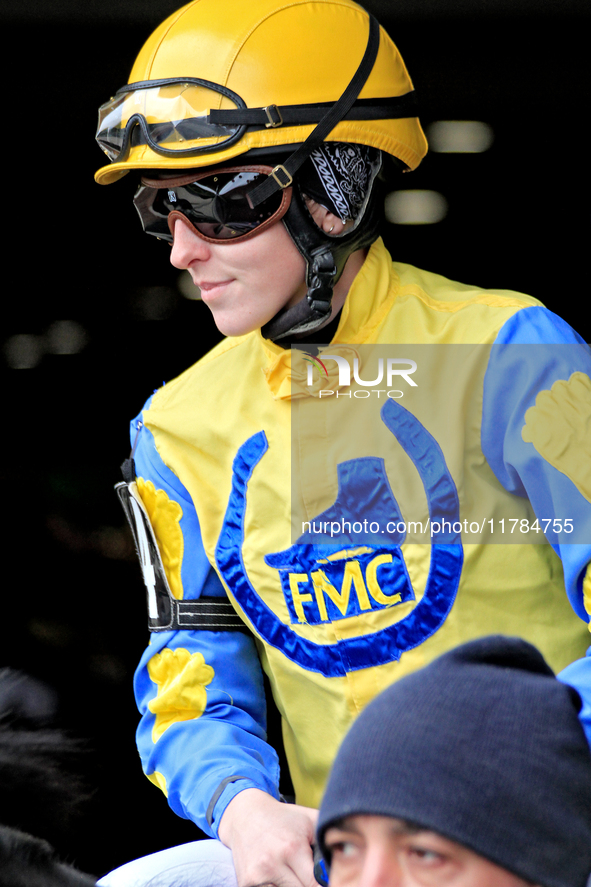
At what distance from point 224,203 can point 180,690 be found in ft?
2.60

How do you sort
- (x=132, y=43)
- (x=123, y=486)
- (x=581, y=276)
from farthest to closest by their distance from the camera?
(x=581, y=276)
(x=132, y=43)
(x=123, y=486)

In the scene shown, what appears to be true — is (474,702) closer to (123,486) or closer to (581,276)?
(123,486)

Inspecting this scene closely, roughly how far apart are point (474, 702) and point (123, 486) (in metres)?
0.95

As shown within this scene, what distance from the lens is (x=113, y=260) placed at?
2.67 meters

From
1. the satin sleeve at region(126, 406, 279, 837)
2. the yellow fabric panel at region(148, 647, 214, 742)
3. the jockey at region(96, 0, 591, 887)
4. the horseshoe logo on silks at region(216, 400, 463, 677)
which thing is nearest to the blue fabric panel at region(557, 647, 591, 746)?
the jockey at region(96, 0, 591, 887)

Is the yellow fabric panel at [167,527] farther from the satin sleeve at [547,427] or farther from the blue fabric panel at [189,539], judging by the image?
the satin sleeve at [547,427]

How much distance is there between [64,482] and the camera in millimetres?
2734

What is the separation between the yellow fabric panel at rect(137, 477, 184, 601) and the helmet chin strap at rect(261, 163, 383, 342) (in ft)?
1.22

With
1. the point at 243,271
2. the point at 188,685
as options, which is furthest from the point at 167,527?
the point at 243,271

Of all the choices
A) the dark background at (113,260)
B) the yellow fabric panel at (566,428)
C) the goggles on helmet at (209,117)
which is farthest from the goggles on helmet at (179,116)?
the dark background at (113,260)

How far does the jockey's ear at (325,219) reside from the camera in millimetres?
1430

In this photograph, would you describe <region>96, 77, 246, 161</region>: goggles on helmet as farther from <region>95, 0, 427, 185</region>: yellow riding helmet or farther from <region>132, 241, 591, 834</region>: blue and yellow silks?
<region>132, 241, 591, 834</region>: blue and yellow silks

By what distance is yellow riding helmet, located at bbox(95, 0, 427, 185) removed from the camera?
1.36 metres

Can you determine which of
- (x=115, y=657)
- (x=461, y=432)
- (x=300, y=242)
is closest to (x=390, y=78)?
(x=300, y=242)
